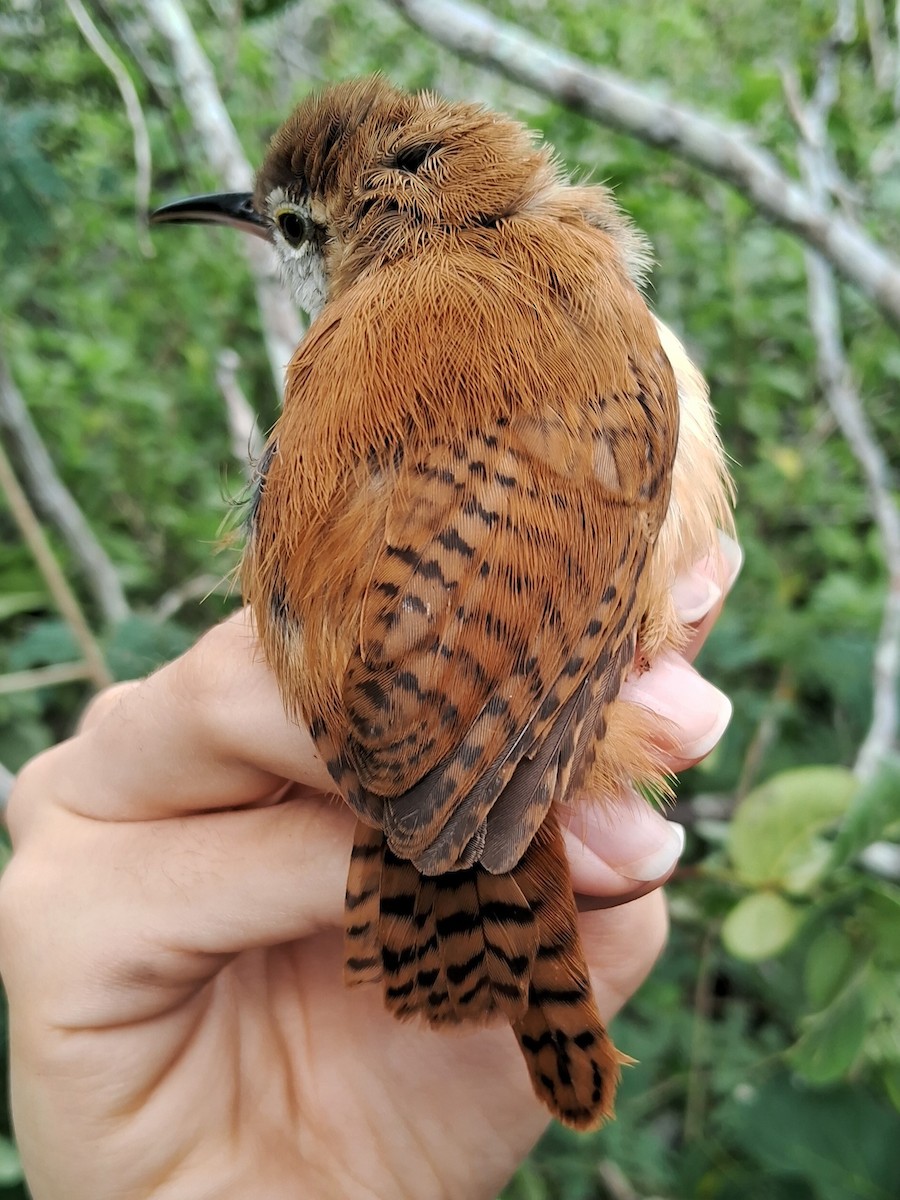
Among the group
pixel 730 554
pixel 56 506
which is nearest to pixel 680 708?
pixel 730 554

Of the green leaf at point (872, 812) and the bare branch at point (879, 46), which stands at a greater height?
the bare branch at point (879, 46)

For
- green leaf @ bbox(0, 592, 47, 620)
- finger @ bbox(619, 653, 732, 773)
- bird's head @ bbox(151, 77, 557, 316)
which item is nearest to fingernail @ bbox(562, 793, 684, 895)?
finger @ bbox(619, 653, 732, 773)

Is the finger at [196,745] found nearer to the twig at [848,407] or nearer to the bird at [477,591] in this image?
the bird at [477,591]

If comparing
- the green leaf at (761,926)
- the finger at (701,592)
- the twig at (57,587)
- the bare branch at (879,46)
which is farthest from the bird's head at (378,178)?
the bare branch at (879,46)

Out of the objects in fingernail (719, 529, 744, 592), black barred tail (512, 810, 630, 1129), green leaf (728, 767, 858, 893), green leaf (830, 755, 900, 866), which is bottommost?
green leaf (728, 767, 858, 893)

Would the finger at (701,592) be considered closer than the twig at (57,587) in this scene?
Yes

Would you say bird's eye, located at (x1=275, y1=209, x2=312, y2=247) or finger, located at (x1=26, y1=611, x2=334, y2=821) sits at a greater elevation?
bird's eye, located at (x1=275, y1=209, x2=312, y2=247)

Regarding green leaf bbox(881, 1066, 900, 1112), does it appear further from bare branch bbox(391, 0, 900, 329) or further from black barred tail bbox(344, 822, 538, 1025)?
bare branch bbox(391, 0, 900, 329)
